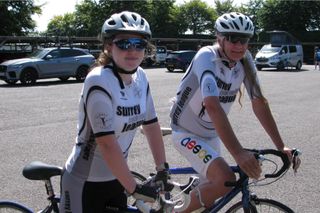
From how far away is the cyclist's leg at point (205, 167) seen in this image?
11.7 feet

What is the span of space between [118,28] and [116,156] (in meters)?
0.76

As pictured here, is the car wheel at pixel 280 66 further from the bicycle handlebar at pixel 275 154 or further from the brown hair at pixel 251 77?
the bicycle handlebar at pixel 275 154

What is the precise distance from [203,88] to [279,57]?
34.3 metres

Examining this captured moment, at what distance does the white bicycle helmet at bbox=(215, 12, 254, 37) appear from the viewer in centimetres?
365

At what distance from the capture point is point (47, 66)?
2198 cm

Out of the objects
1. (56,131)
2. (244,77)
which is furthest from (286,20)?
(244,77)

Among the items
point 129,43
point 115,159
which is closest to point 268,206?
point 115,159

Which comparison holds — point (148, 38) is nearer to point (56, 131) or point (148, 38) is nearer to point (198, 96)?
point (198, 96)

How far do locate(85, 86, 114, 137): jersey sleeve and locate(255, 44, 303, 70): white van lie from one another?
34.8m

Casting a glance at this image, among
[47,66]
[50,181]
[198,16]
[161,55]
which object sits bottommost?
[161,55]

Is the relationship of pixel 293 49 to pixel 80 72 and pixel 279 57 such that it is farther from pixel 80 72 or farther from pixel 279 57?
pixel 80 72

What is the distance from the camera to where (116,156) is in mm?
2627

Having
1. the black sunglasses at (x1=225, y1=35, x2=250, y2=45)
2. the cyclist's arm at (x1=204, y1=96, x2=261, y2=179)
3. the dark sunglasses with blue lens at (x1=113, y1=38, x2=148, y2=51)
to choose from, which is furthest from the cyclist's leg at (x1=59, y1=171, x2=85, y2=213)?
the black sunglasses at (x1=225, y1=35, x2=250, y2=45)

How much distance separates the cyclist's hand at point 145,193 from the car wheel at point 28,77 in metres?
19.5
